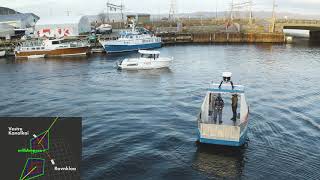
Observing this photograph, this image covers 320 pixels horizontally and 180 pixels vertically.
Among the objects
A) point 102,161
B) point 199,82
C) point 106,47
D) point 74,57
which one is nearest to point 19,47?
point 74,57

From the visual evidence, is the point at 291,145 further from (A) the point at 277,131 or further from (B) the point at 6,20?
(B) the point at 6,20

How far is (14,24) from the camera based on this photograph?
389ft

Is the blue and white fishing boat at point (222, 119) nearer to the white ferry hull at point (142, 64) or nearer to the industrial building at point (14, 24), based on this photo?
the white ferry hull at point (142, 64)

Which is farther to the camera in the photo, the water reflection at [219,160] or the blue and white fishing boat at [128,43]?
the blue and white fishing boat at [128,43]

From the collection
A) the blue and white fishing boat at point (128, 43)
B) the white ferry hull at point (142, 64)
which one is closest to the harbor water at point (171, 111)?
the white ferry hull at point (142, 64)

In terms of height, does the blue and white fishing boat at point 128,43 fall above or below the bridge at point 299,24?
below

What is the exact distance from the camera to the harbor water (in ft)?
72.9

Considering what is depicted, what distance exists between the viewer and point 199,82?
5156cm

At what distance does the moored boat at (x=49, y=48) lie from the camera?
81375 mm

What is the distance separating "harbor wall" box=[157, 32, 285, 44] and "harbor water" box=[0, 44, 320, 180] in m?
36.0

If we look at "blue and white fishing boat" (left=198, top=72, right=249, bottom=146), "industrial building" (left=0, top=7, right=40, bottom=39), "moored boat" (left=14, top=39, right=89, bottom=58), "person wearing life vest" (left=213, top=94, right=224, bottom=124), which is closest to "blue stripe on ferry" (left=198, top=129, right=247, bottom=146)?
"blue and white fishing boat" (left=198, top=72, right=249, bottom=146)

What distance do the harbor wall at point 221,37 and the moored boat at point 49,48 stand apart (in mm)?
33328

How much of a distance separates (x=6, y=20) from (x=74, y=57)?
53675 mm

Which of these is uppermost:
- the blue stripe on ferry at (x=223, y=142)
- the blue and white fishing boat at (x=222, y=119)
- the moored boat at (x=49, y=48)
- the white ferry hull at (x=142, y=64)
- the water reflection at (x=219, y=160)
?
the moored boat at (x=49, y=48)
